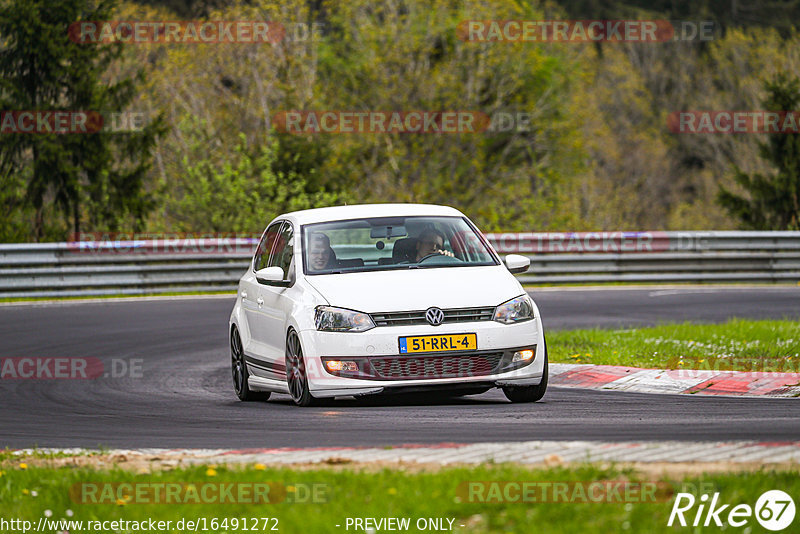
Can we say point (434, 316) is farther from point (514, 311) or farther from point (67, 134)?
point (67, 134)

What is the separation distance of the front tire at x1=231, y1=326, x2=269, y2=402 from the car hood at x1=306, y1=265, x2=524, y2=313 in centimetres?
159

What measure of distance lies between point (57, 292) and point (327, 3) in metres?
21.2

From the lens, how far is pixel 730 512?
214 inches

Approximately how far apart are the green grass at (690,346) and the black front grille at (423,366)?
3354 millimetres

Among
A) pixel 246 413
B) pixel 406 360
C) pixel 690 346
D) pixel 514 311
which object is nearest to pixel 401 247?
pixel 514 311

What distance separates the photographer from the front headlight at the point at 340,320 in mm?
9797

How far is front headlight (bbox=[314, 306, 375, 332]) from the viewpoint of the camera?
9.80 meters

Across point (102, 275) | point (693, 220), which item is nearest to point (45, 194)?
point (102, 275)

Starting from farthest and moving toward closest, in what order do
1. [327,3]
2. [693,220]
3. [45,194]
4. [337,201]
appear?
1. [693,220]
2. [327,3]
3. [337,201]
4. [45,194]

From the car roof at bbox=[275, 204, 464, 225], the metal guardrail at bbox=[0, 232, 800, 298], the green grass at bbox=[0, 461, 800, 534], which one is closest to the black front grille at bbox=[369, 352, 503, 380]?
the car roof at bbox=[275, 204, 464, 225]

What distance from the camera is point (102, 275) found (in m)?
23.2

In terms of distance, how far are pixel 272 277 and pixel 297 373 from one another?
2.95 feet

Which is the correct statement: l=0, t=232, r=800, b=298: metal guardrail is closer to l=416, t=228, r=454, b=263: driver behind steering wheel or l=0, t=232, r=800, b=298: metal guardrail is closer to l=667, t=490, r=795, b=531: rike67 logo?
l=416, t=228, r=454, b=263: driver behind steering wheel

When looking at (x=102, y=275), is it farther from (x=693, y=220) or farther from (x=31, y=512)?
(x=693, y=220)
